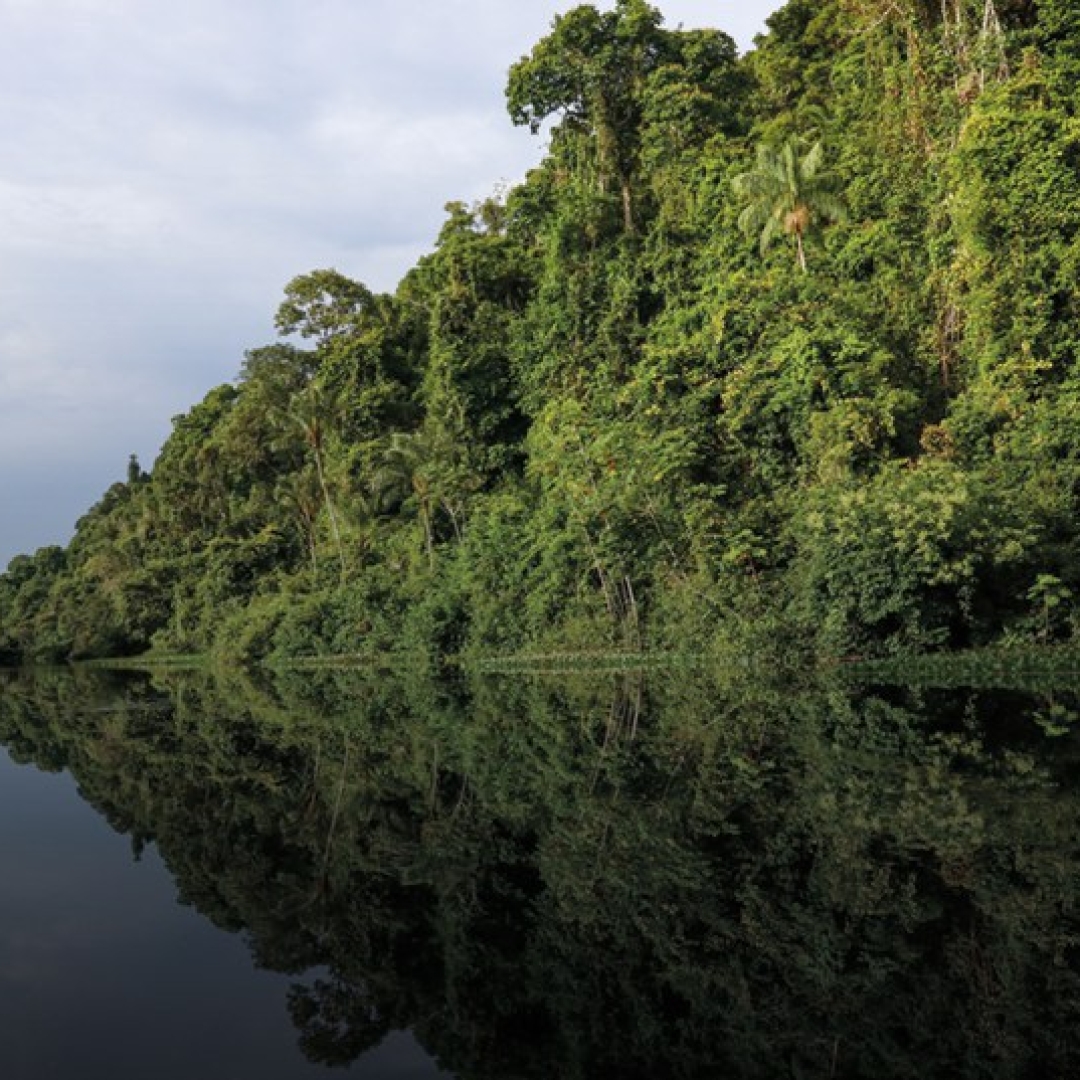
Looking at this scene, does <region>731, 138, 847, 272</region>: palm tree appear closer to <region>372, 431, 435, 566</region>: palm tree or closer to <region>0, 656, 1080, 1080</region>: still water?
<region>372, 431, 435, 566</region>: palm tree

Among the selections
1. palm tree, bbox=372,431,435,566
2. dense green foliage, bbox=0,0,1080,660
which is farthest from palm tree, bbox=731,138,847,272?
palm tree, bbox=372,431,435,566

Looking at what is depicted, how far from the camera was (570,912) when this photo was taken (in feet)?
18.9

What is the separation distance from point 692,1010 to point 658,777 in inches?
210

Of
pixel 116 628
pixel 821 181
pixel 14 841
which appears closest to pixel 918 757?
pixel 14 841

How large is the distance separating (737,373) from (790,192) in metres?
6.30

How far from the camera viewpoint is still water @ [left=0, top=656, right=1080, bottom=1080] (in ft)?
13.5

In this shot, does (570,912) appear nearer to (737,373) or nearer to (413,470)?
(737,373)

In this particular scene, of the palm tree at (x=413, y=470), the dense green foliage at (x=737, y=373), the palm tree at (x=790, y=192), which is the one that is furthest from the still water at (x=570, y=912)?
the palm tree at (x=413, y=470)

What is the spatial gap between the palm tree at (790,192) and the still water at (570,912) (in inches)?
845

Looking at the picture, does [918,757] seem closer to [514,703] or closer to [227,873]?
[227,873]

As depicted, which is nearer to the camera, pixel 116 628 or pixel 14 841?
pixel 14 841

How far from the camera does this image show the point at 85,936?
6273mm

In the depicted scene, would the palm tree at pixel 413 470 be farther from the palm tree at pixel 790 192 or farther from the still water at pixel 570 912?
the still water at pixel 570 912

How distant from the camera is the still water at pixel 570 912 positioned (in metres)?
4.12
